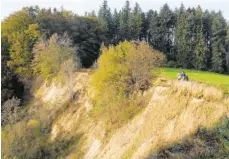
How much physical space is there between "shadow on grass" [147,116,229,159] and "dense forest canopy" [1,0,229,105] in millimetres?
28414

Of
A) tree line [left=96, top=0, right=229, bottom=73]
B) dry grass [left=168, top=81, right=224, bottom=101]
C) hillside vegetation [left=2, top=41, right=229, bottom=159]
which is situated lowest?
hillside vegetation [left=2, top=41, right=229, bottom=159]

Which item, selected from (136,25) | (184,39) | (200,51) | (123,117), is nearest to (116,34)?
(136,25)

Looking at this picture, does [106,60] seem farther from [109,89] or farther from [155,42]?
[155,42]

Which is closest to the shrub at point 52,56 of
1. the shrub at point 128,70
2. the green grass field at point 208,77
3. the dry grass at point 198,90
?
the green grass field at point 208,77

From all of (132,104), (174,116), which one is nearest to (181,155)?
(174,116)

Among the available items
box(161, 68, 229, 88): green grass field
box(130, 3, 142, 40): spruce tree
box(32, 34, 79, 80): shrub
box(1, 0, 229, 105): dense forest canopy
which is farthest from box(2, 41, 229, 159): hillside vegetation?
box(130, 3, 142, 40): spruce tree

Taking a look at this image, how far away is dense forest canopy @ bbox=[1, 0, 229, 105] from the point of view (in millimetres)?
48500

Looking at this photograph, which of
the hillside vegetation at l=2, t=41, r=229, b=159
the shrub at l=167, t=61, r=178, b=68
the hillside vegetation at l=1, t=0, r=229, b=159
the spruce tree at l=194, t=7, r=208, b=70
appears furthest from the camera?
the shrub at l=167, t=61, r=178, b=68

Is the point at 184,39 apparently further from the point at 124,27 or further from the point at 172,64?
the point at 124,27

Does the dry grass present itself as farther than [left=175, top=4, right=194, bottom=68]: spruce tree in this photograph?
No

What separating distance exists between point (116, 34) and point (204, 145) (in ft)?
172

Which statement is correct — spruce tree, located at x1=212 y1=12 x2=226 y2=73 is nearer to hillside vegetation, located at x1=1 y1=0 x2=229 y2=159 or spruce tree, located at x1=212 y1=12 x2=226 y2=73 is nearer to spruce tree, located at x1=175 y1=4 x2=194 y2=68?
hillside vegetation, located at x1=1 y1=0 x2=229 y2=159

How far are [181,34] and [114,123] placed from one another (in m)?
36.7

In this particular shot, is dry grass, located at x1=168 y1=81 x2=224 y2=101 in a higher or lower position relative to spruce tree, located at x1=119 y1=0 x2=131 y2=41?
lower
